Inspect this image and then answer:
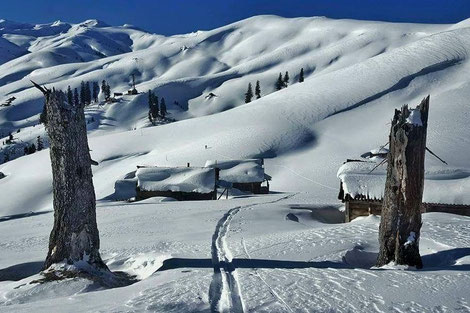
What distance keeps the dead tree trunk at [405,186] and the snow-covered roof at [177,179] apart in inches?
1038

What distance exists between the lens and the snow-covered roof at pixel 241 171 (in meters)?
40.3

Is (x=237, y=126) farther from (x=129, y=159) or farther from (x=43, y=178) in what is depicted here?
(x=43, y=178)

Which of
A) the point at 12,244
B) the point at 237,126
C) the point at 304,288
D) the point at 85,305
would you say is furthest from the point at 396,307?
the point at 237,126

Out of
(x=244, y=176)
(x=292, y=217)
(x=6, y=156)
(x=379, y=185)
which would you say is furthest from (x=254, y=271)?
(x=6, y=156)

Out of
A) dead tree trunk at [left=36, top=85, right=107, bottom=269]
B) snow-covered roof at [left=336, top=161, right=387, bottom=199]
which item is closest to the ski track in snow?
dead tree trunk at [left=36, top=85, right=107, bottom=269]

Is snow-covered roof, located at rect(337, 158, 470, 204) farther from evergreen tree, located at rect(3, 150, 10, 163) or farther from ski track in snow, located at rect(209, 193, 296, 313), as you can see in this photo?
evergreen tree, located at rect(3, 150, 10, 163)

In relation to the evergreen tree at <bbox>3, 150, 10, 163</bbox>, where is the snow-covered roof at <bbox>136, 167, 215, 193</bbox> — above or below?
below

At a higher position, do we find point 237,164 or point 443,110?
point 443,110

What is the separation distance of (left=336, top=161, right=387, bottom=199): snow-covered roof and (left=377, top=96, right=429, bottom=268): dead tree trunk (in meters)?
11.8

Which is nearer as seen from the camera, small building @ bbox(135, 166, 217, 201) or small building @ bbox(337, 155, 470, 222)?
small building @ bbox(337, 155, 470, 222)

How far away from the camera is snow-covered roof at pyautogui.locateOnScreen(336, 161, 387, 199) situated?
20.8 meters

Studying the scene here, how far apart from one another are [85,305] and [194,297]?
166cm

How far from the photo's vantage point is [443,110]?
6231 centimetres

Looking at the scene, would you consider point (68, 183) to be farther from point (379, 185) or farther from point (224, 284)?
point (379, 185)
